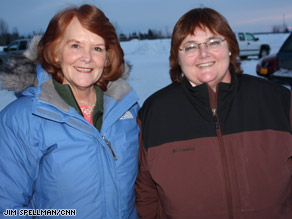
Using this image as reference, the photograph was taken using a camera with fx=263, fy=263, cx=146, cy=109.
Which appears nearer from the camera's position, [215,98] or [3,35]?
[215,98]

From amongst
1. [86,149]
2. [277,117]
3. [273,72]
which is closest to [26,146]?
[86,149]

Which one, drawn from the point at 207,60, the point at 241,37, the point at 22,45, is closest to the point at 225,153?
the point at 207,60

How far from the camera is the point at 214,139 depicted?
6.68ft

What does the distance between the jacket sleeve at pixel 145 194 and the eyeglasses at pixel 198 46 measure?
776 mm

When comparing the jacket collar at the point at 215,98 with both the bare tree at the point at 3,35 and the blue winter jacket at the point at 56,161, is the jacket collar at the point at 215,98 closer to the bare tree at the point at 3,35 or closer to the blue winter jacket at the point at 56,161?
the blue winter jacket at the point at 56,161

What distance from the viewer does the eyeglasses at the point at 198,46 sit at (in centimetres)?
223

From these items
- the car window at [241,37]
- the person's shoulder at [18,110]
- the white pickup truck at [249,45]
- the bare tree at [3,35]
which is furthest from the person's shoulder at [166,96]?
the bare tree at [3,35]

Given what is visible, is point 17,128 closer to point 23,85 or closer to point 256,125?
point 23,85

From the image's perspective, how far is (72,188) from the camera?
1.93m

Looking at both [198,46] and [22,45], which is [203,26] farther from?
[22,45]

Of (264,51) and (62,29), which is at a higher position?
(62,29)

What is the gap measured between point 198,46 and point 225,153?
0.92 metres

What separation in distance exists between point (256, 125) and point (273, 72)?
6.54 m

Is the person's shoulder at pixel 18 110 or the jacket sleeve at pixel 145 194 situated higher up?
the person's shoulder at pixel 18 110
